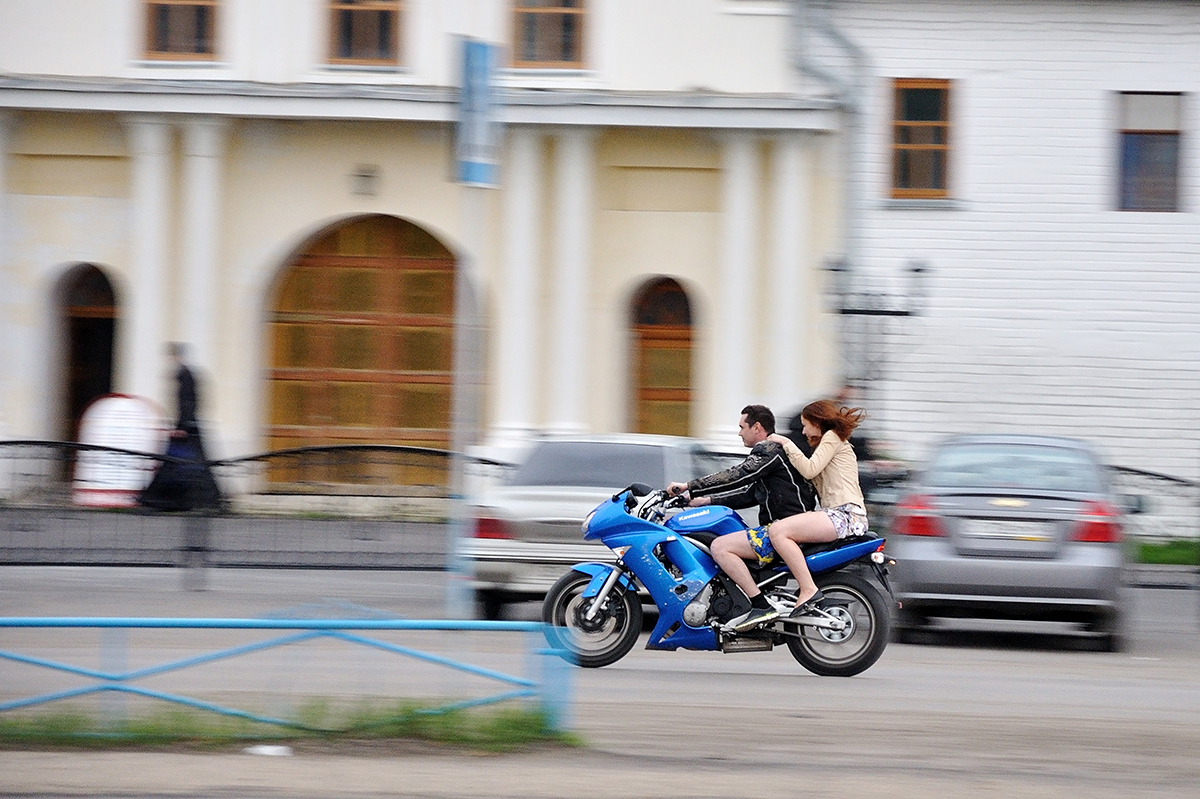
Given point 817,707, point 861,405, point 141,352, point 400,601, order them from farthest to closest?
1. point 141,352
2. point 861,405
3. point 400,601
4. point 817,707

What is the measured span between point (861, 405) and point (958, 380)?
5.93 feet

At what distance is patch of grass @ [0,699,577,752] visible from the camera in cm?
722

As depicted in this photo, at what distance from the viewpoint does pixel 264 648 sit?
7258mm

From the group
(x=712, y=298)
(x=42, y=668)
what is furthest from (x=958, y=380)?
(x=42, y=668)

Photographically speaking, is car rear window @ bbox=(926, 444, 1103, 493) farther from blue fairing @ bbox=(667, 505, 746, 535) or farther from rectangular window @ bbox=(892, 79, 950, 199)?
rectangular window @ bbox=(892, 79, 950, 199)

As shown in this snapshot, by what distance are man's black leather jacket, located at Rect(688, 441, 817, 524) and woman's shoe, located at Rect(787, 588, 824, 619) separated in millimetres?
504

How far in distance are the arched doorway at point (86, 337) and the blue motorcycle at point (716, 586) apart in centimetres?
1492

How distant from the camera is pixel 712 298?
72.4 ft

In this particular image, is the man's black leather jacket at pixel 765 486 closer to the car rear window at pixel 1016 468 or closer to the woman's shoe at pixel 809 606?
the woman's shoe at pixel 809 606

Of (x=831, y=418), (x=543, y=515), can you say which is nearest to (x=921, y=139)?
(x=543, y=515)

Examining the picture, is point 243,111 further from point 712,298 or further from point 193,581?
point 193,581

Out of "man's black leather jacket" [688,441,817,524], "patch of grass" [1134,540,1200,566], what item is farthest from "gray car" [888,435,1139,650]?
"patch of grass" [1134,540,1200,566]

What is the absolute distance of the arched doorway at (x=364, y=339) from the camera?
896 inches

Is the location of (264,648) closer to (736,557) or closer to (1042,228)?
(736,557)
